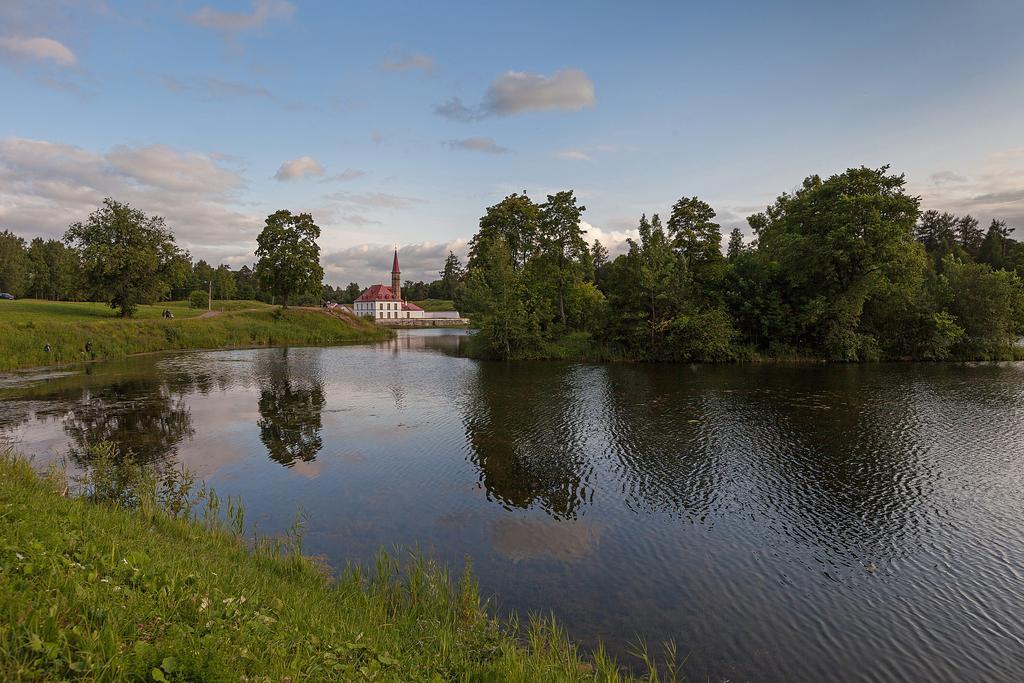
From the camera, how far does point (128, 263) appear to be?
54688mm

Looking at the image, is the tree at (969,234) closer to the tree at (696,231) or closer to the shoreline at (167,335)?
the tree at (696,231)

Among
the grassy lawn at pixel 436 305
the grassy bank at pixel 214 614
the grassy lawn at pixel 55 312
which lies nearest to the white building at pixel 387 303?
the grassy lawn at pixel 436 305

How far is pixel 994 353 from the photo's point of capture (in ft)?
147

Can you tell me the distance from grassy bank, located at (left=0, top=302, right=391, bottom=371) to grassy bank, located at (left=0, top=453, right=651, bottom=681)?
3920cm

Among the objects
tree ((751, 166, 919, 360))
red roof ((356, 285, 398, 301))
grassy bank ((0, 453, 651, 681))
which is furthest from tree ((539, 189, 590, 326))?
red roof ((356, 285, 398, 301))

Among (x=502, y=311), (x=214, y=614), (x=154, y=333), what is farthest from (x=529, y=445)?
(x=154, y=333)

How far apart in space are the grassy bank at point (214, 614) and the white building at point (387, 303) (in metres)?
148

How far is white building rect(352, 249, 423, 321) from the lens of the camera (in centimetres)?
15575

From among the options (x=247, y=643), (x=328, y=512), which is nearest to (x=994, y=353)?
(x=328, y=512)

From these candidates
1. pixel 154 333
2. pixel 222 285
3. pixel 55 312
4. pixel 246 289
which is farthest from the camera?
pixel 246 289

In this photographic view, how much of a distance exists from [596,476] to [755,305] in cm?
3795

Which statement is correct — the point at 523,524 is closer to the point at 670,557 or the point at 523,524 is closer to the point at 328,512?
the point at 670,557

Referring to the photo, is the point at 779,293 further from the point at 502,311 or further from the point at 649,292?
the point at 502,311

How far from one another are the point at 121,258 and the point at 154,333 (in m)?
10.7
